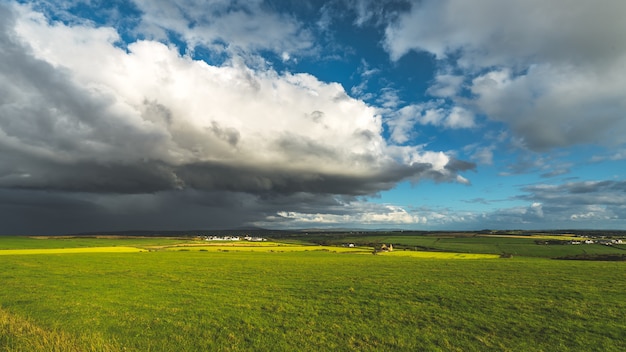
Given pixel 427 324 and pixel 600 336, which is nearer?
pixel 600 336

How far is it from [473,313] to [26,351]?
22.1 m

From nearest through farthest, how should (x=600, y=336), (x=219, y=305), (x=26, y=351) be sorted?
(x=26, y=351) < (x=600, y=336) < (x=219, y=305)

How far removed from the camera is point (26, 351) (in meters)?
12.3

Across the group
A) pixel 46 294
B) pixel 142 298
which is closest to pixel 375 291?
pixel 142 298

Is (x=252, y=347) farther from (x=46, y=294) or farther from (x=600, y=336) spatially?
(x=46, y=294)

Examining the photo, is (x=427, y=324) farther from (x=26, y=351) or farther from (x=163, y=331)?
(x=26, y=351)

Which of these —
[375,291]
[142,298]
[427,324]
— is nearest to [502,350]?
[427,324]

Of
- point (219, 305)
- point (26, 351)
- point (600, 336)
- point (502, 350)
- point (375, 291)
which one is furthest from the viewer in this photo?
point (375, 291)

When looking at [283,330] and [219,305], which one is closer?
[283,330]

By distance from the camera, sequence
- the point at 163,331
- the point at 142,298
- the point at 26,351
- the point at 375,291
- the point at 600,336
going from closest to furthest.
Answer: the point at 26,351
the point at 600,336
the point at 163,331
the point at 142,298
the point at 375,291

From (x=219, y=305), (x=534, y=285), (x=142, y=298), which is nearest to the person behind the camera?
(x=219, y=305)

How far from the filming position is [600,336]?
1453 centimetres

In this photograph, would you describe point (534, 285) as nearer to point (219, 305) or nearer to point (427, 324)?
point (427, 324)

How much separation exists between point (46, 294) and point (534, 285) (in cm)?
4216
